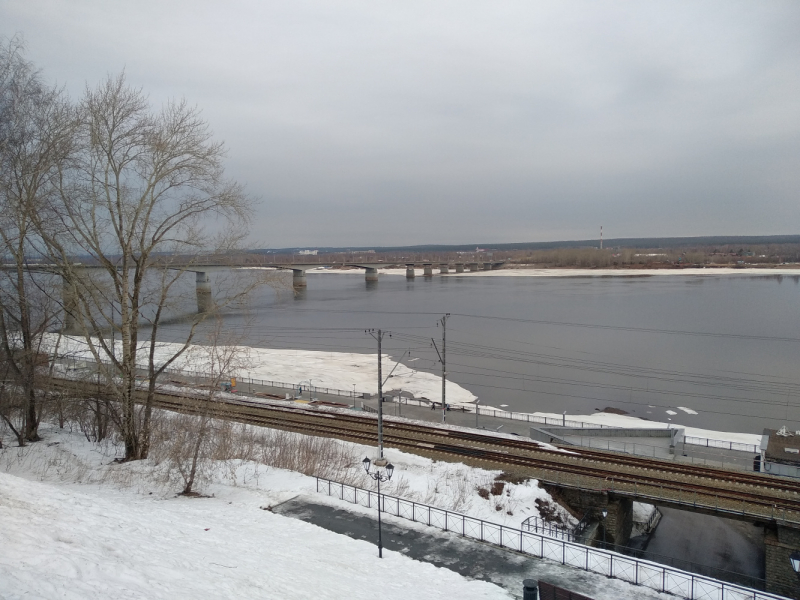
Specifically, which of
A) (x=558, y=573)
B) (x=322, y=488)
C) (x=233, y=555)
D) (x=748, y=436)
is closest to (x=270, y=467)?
(x=322, y=488)

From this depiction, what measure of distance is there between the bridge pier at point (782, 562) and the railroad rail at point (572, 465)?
0.38 meters

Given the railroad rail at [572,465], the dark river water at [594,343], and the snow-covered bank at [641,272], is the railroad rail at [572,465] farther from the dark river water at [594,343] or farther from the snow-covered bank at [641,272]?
the snow-covered bank at [641,272]

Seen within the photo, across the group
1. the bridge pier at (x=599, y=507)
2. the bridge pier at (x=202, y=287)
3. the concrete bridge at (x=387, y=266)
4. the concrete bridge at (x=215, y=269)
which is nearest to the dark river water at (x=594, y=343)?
the concrete bridge at (x=215, y=269)

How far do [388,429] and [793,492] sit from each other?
13928 mm

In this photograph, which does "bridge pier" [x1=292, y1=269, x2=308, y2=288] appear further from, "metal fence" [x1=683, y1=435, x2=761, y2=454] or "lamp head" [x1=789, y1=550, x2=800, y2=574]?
"lamp head" [x1=789, y1=550, x2=800, y2=574]

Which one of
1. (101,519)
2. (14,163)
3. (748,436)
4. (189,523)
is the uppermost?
(14,163)

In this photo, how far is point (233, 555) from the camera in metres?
9.34

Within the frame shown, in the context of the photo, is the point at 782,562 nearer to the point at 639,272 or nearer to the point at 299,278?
the point at 299,278

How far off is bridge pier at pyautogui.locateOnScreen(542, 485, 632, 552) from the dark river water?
10.4 m

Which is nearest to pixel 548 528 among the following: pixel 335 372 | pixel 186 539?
pixel 186 539

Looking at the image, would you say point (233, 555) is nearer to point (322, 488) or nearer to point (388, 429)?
point (322, 488)

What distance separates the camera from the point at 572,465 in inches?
706

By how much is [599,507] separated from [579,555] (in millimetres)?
4803

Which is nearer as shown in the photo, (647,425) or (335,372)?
(647,425)
